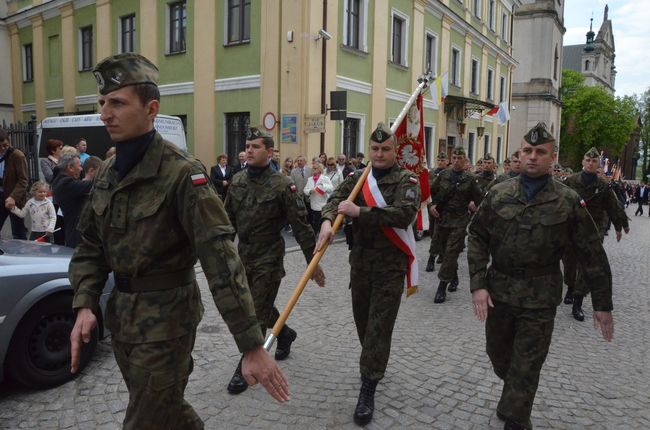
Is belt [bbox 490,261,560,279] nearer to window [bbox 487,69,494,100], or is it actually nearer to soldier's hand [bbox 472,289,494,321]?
soldier's hand [bbox 472,289,494,321]

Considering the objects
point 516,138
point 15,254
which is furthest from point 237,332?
point 516,138

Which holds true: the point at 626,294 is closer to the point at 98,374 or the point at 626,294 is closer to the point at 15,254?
the point at 98,374

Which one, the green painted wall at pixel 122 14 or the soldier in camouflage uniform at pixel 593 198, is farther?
the green painted wall at pixel 122 14

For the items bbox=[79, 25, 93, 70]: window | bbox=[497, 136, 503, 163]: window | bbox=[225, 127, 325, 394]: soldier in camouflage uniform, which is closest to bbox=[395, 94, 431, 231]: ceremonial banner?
bbox=[225, 127, 325, 394]: soldier in camouflage uniform

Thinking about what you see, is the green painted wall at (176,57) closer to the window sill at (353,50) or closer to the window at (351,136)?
the window sill at (353,50)

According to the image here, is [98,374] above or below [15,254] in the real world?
below

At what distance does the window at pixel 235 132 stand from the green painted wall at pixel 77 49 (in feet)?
24.0

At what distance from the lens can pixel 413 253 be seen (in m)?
4.11

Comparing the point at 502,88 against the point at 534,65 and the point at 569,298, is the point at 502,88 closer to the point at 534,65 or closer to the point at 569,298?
the point at 534,65

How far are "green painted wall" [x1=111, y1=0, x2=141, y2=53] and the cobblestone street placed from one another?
51.8 feet

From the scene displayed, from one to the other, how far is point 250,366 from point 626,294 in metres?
7.69

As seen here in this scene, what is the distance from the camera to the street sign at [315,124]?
45.1ft

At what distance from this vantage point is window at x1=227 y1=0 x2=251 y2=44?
51.6 ft

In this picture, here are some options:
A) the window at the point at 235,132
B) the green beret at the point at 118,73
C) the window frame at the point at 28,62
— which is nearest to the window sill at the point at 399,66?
the window at the point at 235,132
